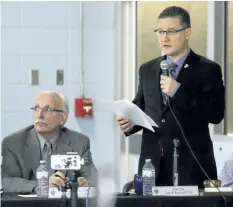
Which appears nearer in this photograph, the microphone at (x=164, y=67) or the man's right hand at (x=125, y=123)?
the microphone at (x=164, y=67)

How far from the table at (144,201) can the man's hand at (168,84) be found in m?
0.48

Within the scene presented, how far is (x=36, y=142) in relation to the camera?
3.44 m

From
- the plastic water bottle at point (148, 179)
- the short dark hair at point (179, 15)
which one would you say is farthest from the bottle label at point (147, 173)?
the short dark hair at point (179, 15)

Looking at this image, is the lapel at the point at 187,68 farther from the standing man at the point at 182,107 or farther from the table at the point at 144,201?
the table at the point at 144,201

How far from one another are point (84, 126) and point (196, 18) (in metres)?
1.10

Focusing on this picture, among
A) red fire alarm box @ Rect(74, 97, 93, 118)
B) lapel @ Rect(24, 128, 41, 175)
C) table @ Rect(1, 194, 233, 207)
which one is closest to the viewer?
table @ Rect(1, 194, 233, 207)

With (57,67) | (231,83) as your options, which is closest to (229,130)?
(231,83)

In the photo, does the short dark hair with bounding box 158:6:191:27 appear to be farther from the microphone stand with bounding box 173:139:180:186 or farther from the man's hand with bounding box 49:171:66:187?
the man's hand with bounding box 49:171:66:187

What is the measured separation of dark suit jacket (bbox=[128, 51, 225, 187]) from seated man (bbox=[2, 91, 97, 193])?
315 mm

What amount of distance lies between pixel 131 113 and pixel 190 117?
1.11 ft

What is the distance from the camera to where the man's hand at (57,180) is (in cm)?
305

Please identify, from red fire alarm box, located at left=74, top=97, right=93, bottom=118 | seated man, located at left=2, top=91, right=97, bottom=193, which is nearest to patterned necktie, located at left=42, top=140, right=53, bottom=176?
seated man, located at left=2, top=91, right=97, bottom=193

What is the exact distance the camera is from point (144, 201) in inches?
120

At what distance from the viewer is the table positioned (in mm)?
2986
